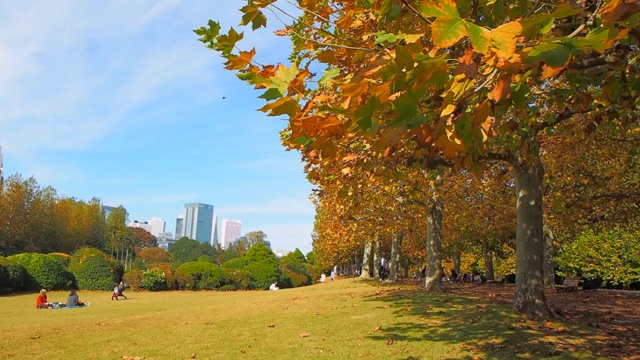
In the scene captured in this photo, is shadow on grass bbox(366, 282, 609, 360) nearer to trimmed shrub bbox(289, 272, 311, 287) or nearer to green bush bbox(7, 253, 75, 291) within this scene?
green bush bbox(7, 253, 75, 291)

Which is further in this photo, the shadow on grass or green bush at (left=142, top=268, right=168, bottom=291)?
green bush at (left=142, top=268, right=168, bottom=291)

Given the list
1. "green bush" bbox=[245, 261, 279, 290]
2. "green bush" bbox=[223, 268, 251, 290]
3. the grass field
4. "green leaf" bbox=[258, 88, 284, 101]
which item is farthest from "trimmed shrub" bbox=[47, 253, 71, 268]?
"green leaf" bbox=[258, 88, 284, 101]

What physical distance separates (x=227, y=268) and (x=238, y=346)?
3165 centimetres

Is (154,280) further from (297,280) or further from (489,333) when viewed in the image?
(489,333)

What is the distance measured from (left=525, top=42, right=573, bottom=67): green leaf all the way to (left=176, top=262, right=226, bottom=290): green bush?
37.2 meters

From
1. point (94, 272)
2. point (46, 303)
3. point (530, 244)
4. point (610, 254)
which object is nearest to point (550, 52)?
point (530, 244)

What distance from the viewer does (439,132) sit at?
262 cm

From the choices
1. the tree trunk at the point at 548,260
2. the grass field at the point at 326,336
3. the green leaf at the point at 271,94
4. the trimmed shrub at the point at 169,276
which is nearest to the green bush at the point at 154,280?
the trimmed shrub at the point at 169,276

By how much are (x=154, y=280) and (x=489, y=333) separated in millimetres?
31541

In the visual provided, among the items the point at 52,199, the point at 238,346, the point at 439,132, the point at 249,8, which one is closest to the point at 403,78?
the point at 439,132

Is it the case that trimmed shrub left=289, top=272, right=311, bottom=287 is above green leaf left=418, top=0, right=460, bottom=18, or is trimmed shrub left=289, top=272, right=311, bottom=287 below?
below

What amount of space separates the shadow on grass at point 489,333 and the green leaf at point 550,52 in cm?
617

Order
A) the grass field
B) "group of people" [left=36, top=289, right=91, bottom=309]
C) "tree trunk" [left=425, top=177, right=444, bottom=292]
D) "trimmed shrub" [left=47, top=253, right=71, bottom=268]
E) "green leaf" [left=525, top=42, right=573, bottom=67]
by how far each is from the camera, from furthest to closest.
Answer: "trimmed shrub" [left=47, top=253, right=71, bottom=268]
"group of people" [left=36, top=289, right=91, bottom=309]
"tree trunk" [left=425, top=177, right=444, bottom=292]
the grass field
"green leaf" [left=525, top=42, right=573, bottom=67]

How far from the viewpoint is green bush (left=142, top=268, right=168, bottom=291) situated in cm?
3572
